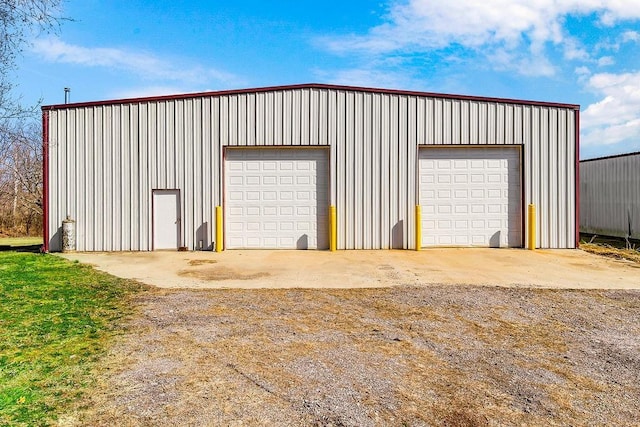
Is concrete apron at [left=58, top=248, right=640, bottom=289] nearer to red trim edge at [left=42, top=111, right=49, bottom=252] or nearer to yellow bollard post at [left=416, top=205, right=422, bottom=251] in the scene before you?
yellow bollard post at [left=416, top=205, right=422, bottom=251]

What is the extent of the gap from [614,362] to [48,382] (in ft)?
17.8

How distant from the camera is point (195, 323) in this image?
236 inches

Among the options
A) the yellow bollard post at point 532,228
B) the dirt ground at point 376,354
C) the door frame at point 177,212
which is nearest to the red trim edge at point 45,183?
the door frame at point 177,212

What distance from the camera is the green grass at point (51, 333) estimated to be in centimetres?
358

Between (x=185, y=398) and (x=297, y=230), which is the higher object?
(x=297, y=230)

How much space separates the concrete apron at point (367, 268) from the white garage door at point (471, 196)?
28.1 inches

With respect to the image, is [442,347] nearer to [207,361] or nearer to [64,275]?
[207,361]

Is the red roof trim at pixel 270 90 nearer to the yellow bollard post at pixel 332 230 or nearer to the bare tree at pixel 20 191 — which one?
the yellow bollard post at pixel 332 230

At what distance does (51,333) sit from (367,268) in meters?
6.96

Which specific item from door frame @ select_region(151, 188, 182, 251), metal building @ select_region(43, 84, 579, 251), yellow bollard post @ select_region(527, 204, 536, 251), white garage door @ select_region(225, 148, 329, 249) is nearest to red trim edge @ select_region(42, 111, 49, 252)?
metal building @ select_region(43, 84, 579, 251)

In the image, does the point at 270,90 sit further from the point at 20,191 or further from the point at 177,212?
the point at 20,191

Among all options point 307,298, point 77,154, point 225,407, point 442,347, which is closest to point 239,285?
point 307,298

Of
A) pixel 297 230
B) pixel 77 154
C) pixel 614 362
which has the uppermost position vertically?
pixel 77 154

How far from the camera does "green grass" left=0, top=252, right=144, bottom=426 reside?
358cm
